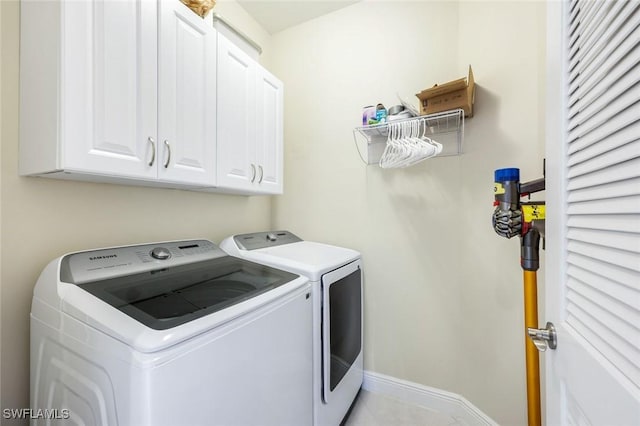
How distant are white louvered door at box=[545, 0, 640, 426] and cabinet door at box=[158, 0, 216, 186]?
140 cm

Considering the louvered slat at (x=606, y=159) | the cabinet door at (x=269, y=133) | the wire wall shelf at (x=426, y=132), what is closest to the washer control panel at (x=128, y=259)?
the cabinet door at (x=269, y=133)

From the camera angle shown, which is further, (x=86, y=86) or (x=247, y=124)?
(x=247, y=124)

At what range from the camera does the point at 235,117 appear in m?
1.61

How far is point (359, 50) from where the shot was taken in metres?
2.08

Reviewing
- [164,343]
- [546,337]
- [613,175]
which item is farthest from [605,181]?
[164,343]

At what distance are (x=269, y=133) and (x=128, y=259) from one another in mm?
1155

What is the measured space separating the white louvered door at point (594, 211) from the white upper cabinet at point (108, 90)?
140cm

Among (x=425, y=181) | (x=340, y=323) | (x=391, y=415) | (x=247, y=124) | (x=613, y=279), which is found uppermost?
(x=247, y=124)

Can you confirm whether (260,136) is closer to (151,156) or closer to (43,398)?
(151,156)

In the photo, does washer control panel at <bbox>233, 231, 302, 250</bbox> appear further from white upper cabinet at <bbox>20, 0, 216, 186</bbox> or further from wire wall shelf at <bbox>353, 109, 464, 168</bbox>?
wire wall shelf at <bbox>353, 109, 464, 168</bbox>

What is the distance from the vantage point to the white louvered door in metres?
0.44

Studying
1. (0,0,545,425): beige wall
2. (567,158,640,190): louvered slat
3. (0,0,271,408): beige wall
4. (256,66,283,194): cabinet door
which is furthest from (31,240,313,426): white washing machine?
(567,158,640,190): louvered slat

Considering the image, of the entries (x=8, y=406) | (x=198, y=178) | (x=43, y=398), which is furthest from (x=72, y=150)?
(x=8, y=406)

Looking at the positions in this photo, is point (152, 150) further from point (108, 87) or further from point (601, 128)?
point (601, 128)
